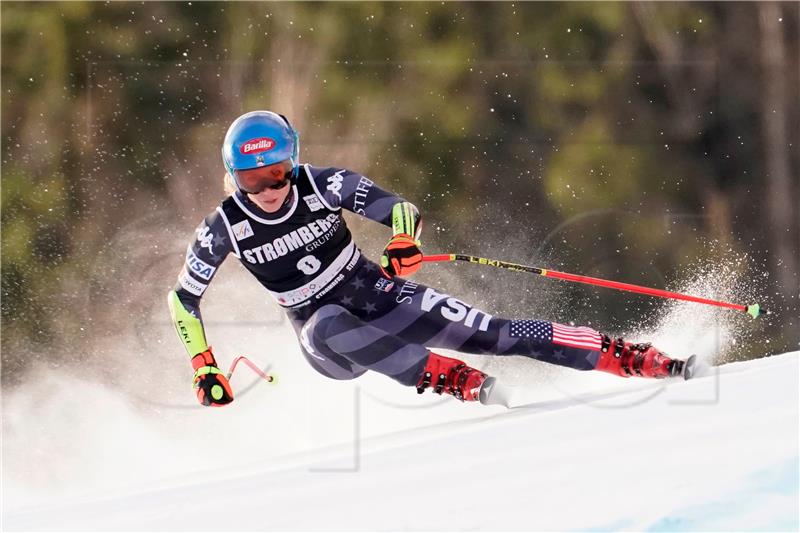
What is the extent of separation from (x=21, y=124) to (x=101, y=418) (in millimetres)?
4414

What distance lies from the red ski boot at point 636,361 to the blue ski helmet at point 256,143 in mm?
1516

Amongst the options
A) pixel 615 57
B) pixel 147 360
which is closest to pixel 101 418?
pixel 147 360

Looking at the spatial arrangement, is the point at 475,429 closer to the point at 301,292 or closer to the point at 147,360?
the point at 301,292

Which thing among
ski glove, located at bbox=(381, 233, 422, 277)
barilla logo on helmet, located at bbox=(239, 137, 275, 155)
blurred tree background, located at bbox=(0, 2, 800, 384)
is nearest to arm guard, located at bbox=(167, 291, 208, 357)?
barilla logo on helmet, located at bbox=(239, 137, 275, 155)

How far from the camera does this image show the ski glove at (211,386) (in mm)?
3508

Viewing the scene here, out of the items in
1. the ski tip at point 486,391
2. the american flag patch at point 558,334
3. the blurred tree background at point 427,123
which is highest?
the blurred tree background at point 427,123

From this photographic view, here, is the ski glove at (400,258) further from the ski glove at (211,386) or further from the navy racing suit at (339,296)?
the ski glove at (211,386)

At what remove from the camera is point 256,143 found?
352 centimetres

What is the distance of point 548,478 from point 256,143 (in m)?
1.65

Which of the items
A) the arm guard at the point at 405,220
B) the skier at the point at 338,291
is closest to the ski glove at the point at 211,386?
the skier at the point at 338,291

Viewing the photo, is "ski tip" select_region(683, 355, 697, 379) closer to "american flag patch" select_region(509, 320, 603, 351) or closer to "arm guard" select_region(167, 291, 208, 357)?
"american flag patch" select_region(509, 320, 603, 351)

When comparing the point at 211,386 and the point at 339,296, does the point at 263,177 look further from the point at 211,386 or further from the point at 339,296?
the point at 211,386

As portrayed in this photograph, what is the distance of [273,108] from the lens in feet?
30.2

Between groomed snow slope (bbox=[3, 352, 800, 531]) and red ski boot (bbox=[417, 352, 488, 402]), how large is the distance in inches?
7.8
